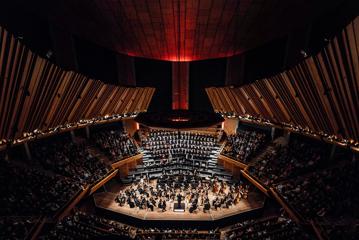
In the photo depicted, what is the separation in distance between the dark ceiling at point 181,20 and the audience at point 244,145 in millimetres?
6969

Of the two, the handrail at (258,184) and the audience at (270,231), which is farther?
the handrail at (258,184)

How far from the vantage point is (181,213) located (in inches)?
563

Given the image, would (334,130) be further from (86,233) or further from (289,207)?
(86,233)

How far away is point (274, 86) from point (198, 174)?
25.9 feet

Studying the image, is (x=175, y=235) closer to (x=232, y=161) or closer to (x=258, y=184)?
(x=258, y=184)

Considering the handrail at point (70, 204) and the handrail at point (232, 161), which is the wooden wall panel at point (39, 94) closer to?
the handrail at point (70, 204)

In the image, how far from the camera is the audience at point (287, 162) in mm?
14742

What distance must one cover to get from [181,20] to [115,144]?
11.3 m

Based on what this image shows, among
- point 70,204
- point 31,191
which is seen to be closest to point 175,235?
point 70,204

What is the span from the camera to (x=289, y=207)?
12.2 metres

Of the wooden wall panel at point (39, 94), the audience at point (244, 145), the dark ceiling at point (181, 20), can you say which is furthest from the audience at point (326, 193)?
the wooden wall panel at point (39, 94)

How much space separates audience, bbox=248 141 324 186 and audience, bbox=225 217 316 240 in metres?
2.63

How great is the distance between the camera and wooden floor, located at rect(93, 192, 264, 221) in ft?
45.4

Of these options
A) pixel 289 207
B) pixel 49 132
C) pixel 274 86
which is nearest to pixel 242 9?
pixel 274 86
